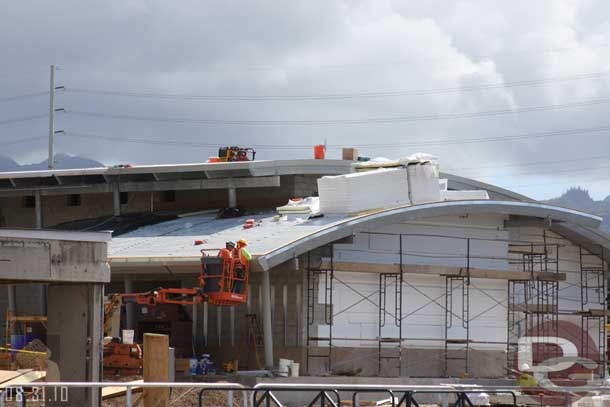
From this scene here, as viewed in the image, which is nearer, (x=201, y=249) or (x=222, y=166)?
(x=201, y=249)

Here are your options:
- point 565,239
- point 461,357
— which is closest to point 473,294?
point 461,357

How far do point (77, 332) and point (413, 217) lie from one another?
14.0 meters

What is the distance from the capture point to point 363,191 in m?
36.7

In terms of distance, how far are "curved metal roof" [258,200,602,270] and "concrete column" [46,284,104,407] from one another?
8127 millimetres

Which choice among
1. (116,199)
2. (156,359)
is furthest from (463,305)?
(156,359)

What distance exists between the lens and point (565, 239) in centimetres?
4188

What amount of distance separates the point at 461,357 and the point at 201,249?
9.14 m

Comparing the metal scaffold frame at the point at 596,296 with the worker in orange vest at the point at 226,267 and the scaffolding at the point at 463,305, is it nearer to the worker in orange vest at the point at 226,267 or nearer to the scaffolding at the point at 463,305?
the scaffolding at the point at 463,305

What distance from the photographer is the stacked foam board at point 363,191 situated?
36.5 meters

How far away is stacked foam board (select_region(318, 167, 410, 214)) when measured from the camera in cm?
3647

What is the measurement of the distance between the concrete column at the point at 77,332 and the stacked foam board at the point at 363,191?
43.6ft

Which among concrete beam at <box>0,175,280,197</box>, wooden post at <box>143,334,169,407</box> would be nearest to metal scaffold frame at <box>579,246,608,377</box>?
concrete beam at <box>0,175,280,197</box>

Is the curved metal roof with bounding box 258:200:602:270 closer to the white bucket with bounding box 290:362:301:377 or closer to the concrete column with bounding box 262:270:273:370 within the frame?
the concrete column with bounding box 262:270:273:370

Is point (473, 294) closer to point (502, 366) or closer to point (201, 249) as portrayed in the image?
point (502, 366)
